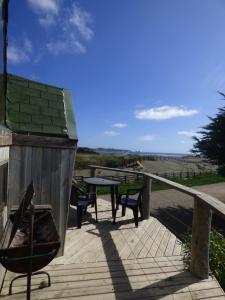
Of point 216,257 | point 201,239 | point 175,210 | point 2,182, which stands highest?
point 2,182

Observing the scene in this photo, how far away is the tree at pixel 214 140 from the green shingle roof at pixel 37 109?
10.8 meters

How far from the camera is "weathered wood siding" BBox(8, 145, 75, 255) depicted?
4.28 m

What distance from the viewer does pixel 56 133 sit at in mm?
4648

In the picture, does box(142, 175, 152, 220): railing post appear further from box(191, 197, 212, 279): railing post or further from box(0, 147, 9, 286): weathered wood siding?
box(0, 147, 9, 286): weathered wood siding

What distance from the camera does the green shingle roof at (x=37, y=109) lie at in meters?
4.50

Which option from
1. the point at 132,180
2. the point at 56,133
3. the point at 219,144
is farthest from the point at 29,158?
the point at 132,180

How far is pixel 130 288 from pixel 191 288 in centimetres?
79

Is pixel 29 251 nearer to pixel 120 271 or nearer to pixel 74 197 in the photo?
pixel 120 271

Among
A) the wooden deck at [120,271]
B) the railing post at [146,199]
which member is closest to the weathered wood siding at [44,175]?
the wooden deck at [120,271]

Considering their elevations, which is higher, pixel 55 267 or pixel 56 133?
pixel 56 133

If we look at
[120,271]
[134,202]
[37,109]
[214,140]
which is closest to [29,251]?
[120,271]

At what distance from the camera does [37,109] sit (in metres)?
4.85

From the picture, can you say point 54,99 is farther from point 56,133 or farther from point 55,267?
point 55,267

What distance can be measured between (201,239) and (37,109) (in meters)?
3.25
